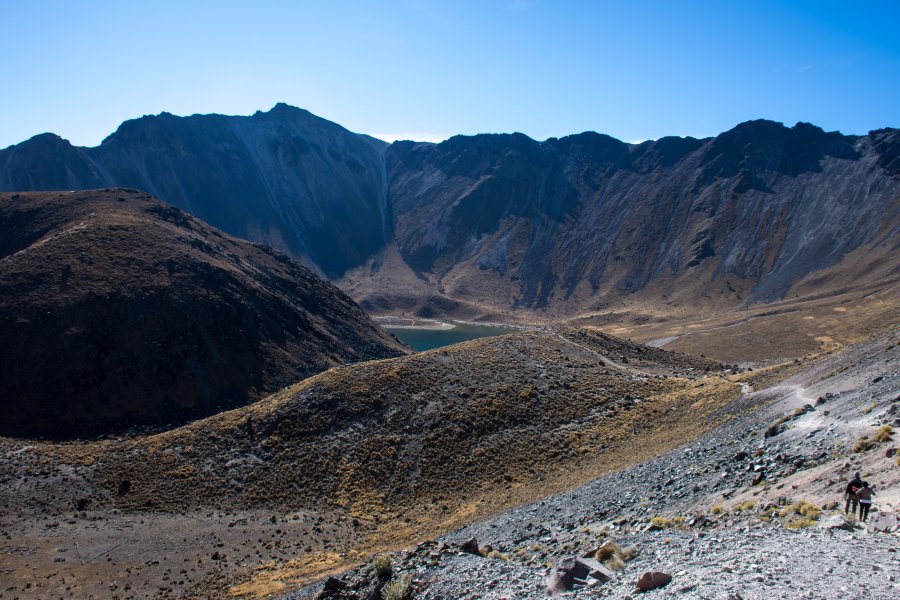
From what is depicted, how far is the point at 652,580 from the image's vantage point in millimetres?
12242

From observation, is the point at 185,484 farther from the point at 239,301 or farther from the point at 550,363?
the point at 239,301

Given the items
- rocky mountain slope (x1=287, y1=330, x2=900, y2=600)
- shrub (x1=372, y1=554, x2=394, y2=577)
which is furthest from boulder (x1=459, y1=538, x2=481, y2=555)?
shrub (x1=372, y1=554, x2=394, y2=577)

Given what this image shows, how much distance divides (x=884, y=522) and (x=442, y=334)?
131 metres

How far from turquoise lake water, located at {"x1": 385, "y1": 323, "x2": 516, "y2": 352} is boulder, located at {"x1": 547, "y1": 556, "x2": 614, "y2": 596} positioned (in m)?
106

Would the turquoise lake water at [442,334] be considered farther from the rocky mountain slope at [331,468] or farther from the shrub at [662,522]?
the shrub at [662,522]

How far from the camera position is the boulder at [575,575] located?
13383 millimetres

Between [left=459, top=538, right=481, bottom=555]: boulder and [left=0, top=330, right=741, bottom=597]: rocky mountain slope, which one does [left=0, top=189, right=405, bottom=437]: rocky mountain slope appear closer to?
[left=0, top=330, right=741, bottom=597]: rocky mountain slope

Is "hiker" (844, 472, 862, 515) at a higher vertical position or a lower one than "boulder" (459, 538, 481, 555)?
higher

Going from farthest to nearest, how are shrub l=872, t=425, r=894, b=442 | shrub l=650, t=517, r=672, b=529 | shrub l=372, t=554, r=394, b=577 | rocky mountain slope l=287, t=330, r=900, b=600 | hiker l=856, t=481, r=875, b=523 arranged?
shrub l=372, t=554, r=394, b=577, shrub l=872, t=425, r=894, b=442, shrub l=650, t=517, r=672, b=529, hiker l=856, t=481, r=875, b=523, rocky mountain slope l=287, t=330, r=900, b=600

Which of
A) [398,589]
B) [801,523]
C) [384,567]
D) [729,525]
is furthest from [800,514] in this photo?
[384,567]

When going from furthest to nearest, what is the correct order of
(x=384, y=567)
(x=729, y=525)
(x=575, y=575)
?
(x=384, y=567) < (x=729, y=525) < (x=575, y=575)

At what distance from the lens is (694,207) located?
193000mm

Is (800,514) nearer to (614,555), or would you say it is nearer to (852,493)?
(852,493)

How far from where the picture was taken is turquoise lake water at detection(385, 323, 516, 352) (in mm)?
128875
